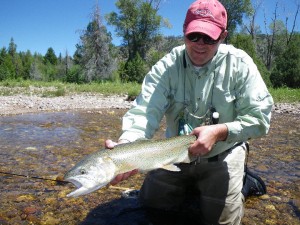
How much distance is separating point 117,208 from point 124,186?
723 millimetres

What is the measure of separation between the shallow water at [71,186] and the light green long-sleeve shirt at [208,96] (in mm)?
1062

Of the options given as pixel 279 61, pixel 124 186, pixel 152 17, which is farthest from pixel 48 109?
pixel 152 17

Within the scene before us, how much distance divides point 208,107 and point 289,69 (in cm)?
2665

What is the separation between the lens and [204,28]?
2918 mm

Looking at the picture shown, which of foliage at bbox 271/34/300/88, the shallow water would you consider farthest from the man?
foliage at bbox 271/34/300/88

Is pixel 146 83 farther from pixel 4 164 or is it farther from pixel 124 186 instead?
pixel 4 164

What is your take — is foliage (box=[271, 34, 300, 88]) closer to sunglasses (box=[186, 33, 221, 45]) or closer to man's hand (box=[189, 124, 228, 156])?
sunglasses (box=[186, 33, 221, 45])

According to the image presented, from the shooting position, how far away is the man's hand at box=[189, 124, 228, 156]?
9.14 feet

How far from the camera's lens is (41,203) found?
12.5 feet

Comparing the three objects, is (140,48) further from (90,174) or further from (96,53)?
(90,174)

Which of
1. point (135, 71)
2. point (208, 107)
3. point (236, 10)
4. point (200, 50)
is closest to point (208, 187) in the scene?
point (208, 107)

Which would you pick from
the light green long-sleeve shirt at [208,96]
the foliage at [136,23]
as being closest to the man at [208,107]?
the light green long-sleeve shirt at [208,96]

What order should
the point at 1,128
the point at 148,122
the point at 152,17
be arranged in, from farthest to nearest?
the point at 152,17 → the point at 1,128 → the point at 148,122

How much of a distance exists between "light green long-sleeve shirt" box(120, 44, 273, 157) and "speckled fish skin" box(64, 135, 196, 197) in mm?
355
